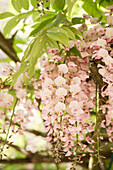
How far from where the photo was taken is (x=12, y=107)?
0.64 metres

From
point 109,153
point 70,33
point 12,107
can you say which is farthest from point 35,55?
point 109,153

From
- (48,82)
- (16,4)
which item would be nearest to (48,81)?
(48,82)

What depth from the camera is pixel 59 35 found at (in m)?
0.49

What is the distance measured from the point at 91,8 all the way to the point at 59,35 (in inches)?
10.0

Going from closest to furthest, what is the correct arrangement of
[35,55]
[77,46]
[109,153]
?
[35,55] < [77,46] < [109,153]

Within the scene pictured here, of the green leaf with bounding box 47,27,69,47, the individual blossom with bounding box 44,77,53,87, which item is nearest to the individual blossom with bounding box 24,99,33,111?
the individual blossom with bounding box 44,77,53,87

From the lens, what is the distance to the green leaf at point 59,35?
1.58 feet

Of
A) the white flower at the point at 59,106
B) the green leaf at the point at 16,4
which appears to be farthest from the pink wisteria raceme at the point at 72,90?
the green leaf at the point at 16,4

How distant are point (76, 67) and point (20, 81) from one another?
0.15 metres

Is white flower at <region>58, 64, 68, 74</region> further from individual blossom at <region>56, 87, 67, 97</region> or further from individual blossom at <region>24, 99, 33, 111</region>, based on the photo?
individual blossom at <region>24, 99, 33, 111</region>

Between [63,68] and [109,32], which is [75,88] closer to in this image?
[63,68]

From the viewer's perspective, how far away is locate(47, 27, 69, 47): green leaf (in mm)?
483

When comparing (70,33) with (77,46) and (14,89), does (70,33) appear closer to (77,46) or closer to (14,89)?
(77,46)

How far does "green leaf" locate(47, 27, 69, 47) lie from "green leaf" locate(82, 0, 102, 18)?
0.22 metres
